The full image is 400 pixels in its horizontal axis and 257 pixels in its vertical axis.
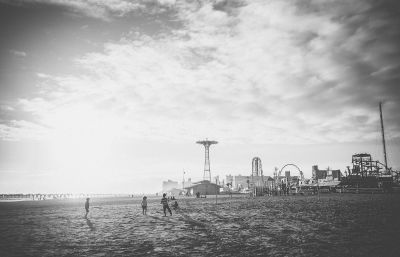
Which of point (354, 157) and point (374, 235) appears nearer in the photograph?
point (374, 235)

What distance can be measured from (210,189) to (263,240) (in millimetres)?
83503

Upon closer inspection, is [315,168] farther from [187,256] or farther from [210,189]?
[187,256]

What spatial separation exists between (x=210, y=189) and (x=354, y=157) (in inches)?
1909

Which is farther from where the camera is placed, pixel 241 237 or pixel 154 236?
pixel 154 236

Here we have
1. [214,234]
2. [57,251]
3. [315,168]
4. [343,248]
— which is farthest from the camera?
[315,168]

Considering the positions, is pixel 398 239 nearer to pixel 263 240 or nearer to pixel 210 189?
pixel 263 240

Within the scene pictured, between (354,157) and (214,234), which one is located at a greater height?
(354,157)

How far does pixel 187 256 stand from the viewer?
10.2 m

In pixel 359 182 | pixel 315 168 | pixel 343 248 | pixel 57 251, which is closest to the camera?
pixel 343 248

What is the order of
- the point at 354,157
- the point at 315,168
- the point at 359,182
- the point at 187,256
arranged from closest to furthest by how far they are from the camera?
the point at 187,256
the point at 359,182
the point at 354,157
the point at 315,168

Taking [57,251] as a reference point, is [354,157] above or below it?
above

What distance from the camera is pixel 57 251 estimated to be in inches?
463

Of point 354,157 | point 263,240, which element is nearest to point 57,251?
point 263,240

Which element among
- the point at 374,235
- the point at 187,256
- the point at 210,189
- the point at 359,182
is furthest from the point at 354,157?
the point at 187,256
